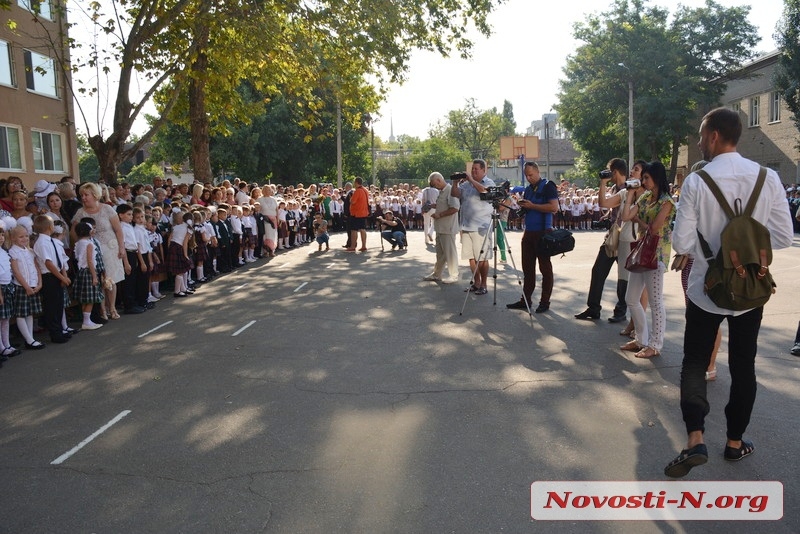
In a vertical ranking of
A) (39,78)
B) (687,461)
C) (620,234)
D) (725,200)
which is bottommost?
(687,461)

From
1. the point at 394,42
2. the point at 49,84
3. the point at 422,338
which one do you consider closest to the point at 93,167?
the point at 49,84

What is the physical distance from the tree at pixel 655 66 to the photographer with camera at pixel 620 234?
36531 millimetres

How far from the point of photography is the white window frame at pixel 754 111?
40.6m

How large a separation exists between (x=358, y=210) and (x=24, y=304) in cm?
1122

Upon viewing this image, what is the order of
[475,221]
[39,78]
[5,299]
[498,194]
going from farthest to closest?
[39,78] < [475,221] < [498,194] < [5,299]

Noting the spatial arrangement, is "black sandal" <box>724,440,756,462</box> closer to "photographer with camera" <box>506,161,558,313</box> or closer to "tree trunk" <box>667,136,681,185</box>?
"photographer with camera" <box>506,161,558,313</box>

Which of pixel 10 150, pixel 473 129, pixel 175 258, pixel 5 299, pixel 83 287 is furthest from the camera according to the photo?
pixel 473 129

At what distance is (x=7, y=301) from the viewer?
310 inches

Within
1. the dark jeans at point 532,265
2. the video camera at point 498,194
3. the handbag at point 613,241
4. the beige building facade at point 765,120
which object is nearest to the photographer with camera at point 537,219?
the dark jeans at point 532,265

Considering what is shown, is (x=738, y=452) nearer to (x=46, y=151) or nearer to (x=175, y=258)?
(x=175, y=258)

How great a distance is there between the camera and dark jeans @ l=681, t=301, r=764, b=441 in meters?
4.24

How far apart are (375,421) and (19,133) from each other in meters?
24.9

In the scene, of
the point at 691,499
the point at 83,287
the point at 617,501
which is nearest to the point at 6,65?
the point at 83,287

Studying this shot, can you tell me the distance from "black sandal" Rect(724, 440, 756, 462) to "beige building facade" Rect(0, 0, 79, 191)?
23.4 metres
